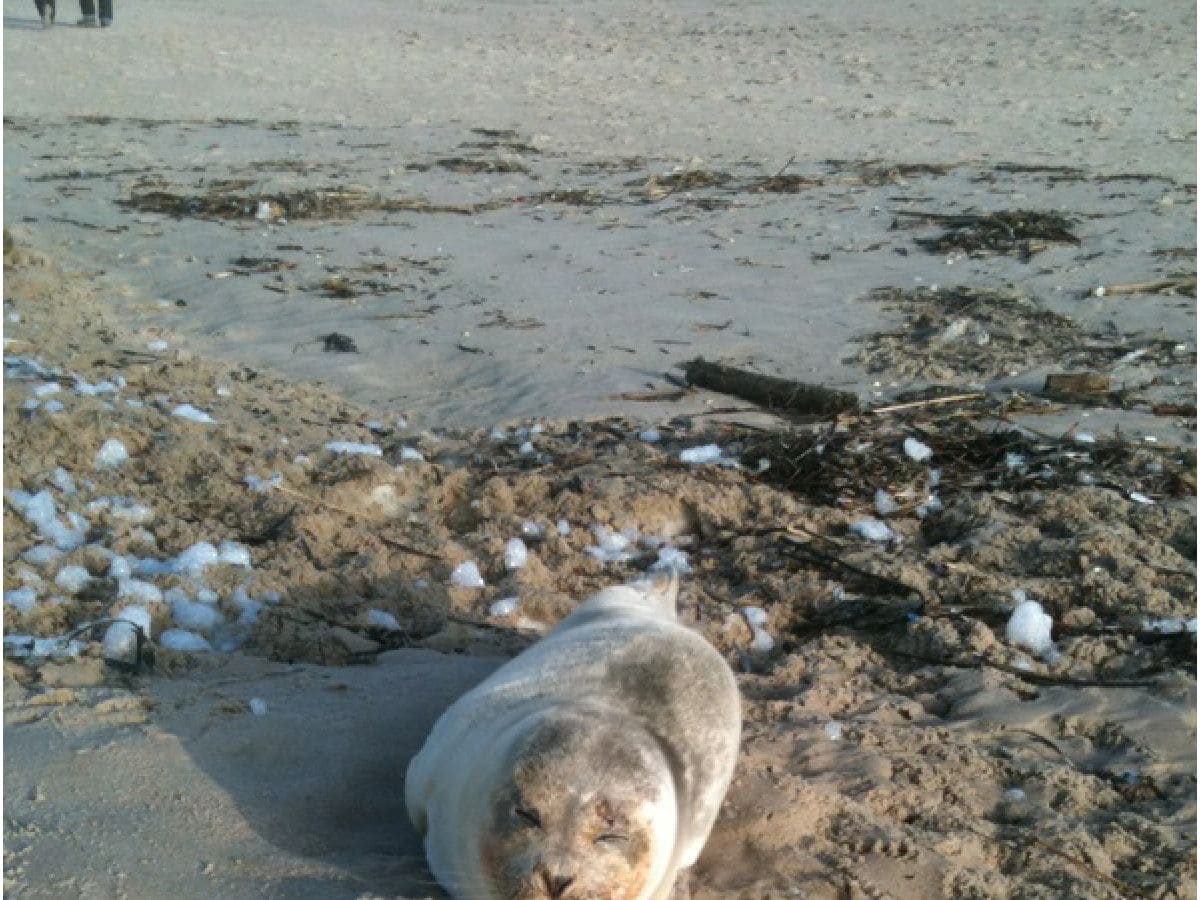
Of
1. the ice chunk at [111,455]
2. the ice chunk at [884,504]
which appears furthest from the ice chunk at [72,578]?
the ice chunk at [884,504]

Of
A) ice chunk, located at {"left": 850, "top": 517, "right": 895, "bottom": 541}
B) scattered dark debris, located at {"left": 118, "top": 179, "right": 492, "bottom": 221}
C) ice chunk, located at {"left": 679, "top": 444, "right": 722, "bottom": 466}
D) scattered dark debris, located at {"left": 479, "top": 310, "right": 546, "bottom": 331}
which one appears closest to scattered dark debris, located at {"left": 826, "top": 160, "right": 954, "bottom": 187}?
scattered dark debris, located at {"left": 118, "top": 179, "right": 492, "bottom": 221}

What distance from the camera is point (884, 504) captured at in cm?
484

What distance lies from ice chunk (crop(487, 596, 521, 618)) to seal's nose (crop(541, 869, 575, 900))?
6.56 feet

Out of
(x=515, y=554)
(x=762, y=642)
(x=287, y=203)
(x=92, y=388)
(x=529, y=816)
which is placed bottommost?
(x=762, y=642)

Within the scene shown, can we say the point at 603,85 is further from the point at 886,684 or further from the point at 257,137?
the point at 886,684

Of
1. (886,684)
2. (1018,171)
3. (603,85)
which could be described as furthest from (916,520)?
(603,85)

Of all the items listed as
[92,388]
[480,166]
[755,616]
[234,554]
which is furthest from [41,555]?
[480,166]

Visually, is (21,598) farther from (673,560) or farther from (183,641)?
(673,560)

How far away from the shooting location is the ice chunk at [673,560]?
14.7 ft

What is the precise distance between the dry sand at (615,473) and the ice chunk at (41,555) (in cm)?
3

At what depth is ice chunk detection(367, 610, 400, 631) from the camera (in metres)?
4.06

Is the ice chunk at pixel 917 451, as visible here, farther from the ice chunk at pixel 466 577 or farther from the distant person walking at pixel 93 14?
the distant person walking at pixel 93 14

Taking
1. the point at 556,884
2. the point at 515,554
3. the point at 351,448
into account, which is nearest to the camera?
the point at 556,884

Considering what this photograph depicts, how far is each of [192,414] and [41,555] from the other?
141 cm
